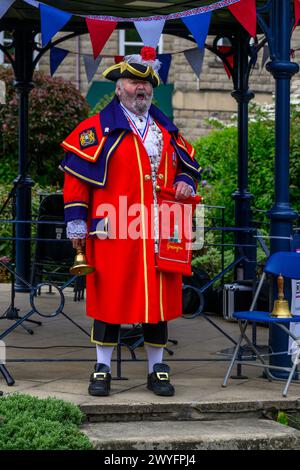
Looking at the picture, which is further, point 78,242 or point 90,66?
point 90,66

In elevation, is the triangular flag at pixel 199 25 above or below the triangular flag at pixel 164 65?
below

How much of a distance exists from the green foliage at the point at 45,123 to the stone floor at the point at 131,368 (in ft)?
19.5

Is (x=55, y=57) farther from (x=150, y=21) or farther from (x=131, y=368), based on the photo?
(x=131, y=368)

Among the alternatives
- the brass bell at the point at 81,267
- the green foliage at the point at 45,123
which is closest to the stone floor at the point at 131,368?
the brass bell at the point at 81,267

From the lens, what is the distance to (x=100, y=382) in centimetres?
586

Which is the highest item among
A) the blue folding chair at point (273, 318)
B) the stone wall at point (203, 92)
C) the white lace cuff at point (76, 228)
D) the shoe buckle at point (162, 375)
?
the stone wall at point (203, 92)

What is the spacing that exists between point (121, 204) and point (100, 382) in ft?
3.55

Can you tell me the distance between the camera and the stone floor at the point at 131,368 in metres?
5.89

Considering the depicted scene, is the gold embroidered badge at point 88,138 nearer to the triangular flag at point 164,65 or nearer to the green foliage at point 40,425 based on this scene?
the green foliage at point 40,425

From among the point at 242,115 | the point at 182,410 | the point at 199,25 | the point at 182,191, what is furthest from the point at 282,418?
the point at 242,115

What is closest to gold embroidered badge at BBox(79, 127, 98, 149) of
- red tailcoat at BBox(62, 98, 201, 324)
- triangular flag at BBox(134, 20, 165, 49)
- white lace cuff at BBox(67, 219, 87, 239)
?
red tailcoat at BBox(62, 98, 201, 324)

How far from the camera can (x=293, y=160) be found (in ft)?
34.8
